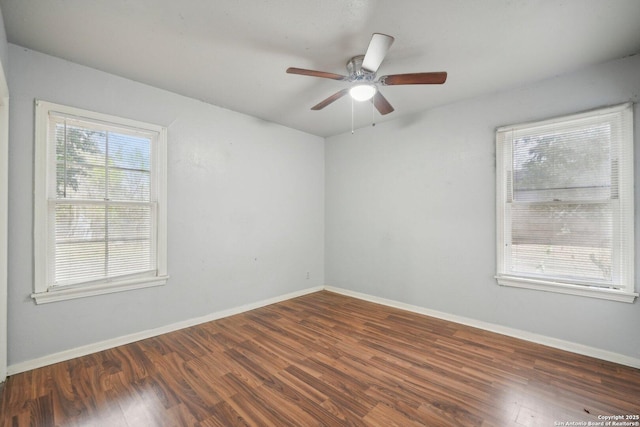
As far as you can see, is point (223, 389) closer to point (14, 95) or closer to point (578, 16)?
point (14, 95)

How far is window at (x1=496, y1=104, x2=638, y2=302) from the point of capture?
2.44m

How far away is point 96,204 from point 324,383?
104 inches

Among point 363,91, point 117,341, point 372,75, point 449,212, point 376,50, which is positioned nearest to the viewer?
point 376,50

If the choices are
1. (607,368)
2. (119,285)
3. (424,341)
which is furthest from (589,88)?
(119,285)

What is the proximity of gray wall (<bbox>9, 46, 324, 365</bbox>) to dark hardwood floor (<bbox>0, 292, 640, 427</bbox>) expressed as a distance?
0.32 meters

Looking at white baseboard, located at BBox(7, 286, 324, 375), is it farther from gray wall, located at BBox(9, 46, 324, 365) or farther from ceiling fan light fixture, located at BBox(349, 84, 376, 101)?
ceiling fan light fixture, located at BBox(349, 84, 376, 101)

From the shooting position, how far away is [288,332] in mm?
3086

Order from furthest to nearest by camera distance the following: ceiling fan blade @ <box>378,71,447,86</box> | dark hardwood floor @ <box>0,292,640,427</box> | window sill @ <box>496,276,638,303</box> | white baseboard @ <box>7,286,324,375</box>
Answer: window sill @ <box>496,276,638,303</box> < white baseboard @ <box>7,286,324,375</box> < ceiling fan blade @ <box>378,71,447,86</box> < dark hardwood floor @ <box>0,292,640,427</box>

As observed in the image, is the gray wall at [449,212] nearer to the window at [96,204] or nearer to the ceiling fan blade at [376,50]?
the ceiling fan blade at [376,50]

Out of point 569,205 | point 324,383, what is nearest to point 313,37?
point 324,383

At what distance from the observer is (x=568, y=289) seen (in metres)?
2.64

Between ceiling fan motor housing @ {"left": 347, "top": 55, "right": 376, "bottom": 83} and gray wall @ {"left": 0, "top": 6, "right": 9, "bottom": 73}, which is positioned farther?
ceiling fan motor housing @ {"left": 347, "top": 55, "right": 376, "bottom": 83}

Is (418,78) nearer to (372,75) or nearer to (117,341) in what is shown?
(372,75)

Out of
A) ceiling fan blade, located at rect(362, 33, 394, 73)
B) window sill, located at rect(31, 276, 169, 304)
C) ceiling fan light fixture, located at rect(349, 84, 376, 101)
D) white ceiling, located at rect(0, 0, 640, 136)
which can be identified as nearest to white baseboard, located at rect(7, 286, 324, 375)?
window sill, located at rect(31, 276, 169, 304)
